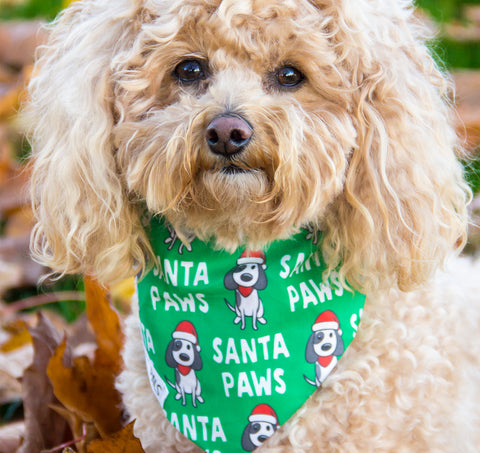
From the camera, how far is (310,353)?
6.79ft

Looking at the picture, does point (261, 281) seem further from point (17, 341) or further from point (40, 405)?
point (17, 341)

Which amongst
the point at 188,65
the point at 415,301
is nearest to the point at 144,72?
the point at 188,65

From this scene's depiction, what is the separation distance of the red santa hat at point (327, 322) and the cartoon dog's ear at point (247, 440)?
0.34m

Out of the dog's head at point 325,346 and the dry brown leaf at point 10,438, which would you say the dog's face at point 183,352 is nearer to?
the dog's head at point 325,346

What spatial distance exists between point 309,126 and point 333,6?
0.33 meters

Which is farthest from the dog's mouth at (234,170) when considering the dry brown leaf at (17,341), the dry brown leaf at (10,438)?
the dry brown leaf at (17,341)

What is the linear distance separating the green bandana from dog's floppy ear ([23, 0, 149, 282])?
0.17 metres

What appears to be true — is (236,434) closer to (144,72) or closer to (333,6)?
(144,72)

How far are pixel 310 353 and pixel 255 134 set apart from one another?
672 mm

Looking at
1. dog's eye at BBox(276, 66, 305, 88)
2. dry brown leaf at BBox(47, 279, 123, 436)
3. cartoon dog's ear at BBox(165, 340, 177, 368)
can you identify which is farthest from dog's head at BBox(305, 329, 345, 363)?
dry brown leaf at BBox(47, 279, 123, 436)

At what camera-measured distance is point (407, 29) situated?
2.04 meters

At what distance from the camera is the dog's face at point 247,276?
6.81 ft

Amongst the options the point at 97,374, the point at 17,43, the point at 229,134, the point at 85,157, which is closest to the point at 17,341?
the point at 97,374

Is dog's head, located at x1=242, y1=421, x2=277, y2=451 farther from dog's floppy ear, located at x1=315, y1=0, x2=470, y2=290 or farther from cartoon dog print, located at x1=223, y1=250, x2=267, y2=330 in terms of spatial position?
dog's floppy ear, located at x1=315, y1=0, x2=470, y2=290
